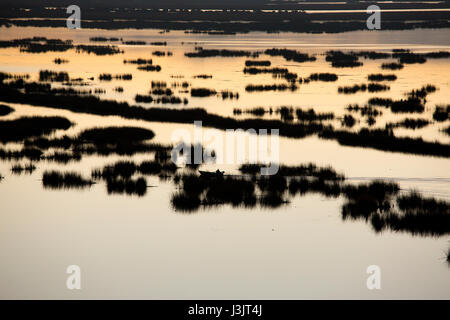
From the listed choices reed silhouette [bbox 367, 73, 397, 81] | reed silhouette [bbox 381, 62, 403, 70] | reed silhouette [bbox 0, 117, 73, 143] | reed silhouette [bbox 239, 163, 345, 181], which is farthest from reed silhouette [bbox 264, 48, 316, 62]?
reed silhouette [bbox 239, 163, 345, 181]

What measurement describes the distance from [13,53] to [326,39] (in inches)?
1254

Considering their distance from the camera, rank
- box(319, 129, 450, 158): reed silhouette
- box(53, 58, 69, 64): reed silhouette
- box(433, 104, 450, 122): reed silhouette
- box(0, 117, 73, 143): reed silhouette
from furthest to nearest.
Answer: box(53, 58, 69, 64): reed silhouette
box(433, 104, 450, 122): reed silhouette
box(0, 117, 73, 143): reed silhouette
box(319, 129, 450, 158): reed silhouette

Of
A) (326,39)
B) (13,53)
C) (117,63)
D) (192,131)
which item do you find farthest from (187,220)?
(326,39)

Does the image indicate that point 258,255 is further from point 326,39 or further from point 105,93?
point 326,39

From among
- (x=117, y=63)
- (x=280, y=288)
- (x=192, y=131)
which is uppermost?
(x=117, y=63)

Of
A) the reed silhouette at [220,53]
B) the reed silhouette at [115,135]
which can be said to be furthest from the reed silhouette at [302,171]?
the reed silhouette at [220,53]

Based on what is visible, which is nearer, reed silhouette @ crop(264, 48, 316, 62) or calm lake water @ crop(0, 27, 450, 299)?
calm lake water @ crop(0, 27, 450, 299)

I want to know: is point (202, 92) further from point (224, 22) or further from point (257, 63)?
point (224, 22)

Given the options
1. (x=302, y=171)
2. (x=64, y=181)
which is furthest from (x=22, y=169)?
(x=302, y=171)

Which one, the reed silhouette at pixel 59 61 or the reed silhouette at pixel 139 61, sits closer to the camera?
the reed silhouette at pixel 139 61

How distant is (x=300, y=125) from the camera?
2995 centimetres

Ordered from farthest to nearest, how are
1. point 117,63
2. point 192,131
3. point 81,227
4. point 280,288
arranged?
point 117,63, point 192,131, point 81,227, point 280,288

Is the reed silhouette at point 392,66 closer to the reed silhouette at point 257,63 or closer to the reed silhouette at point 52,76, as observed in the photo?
the reed silhouette at point 257,63

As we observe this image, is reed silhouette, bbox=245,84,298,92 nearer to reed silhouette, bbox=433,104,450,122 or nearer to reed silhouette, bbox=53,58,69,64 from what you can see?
reed silhouette, bbox=433,104,450,122
